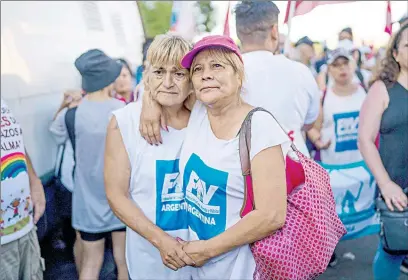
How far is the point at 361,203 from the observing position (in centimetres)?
374

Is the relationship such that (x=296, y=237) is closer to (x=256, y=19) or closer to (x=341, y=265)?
(x=256, y=19)

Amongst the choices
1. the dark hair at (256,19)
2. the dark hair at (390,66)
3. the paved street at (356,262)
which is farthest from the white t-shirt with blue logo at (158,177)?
the paved street at (356,262)

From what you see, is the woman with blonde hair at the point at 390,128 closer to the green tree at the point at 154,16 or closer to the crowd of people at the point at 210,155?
the crowd of people at the point at 210,155

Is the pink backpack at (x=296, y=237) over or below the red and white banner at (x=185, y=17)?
below

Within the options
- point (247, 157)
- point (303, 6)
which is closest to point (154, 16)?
point (303, 6)

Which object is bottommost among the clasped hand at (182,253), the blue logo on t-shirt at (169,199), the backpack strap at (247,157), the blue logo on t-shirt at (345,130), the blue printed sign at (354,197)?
the blue printed sign at (354,197)

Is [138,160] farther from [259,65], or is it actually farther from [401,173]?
[401,173]

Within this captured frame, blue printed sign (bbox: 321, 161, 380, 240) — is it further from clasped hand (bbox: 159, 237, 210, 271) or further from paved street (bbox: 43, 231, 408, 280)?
clasped hand (bbox: 159, 237, 210, 271)

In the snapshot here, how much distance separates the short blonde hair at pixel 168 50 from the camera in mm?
2109

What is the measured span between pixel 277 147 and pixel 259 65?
110cm

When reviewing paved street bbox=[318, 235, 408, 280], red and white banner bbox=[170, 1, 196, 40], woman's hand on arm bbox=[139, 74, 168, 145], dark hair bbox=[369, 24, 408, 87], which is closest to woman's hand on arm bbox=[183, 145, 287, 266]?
woman's hand on arm bbox=[139, 74, 168, 145]

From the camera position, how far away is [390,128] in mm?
2918

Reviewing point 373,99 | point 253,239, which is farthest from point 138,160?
point 373,99

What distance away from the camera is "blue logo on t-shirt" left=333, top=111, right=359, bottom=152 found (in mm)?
4129
